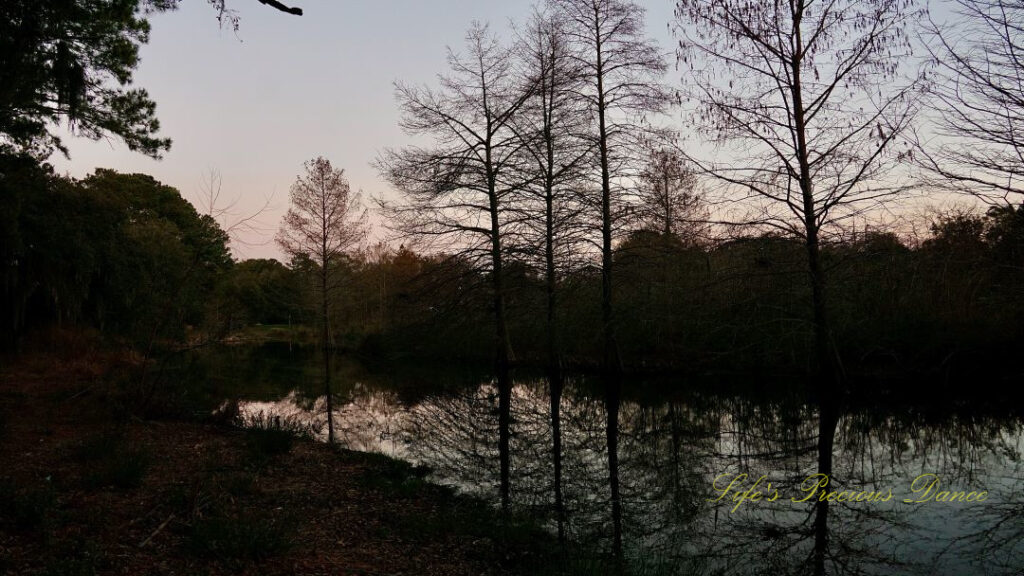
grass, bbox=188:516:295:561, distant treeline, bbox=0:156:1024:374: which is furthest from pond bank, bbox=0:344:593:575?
distant treeline, bbox=0:156:1024:374

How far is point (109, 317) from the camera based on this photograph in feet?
59.8

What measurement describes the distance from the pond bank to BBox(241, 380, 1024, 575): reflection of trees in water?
3.44 ft

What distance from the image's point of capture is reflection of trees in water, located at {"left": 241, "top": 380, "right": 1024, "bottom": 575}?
16.0ft

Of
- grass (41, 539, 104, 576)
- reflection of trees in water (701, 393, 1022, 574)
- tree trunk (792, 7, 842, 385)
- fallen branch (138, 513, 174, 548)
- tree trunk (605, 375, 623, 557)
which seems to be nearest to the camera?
grass (41, 539, 104, 576)

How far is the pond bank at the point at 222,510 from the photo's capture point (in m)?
4.20

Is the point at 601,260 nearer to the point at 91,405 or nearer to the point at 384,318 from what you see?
the point at 91,405

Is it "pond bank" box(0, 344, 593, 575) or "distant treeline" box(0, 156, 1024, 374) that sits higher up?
"distant treeline" box(0, 156, 1024, 374)

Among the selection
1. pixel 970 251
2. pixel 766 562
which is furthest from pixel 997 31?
pixel 766 562

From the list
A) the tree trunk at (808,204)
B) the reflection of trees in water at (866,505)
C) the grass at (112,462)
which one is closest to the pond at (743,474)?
the reflection of trees in water at (866,505)

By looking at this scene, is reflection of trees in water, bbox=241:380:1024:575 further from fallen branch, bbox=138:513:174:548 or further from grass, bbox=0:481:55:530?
grass, bbox=0:481:55:530

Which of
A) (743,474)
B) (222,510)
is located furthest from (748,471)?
(222,510)

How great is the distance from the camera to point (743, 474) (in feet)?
23.8

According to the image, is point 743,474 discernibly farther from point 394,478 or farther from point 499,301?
point 499,301

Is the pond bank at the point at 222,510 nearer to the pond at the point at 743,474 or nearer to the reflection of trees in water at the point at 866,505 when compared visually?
the pond at the point at 743,474
